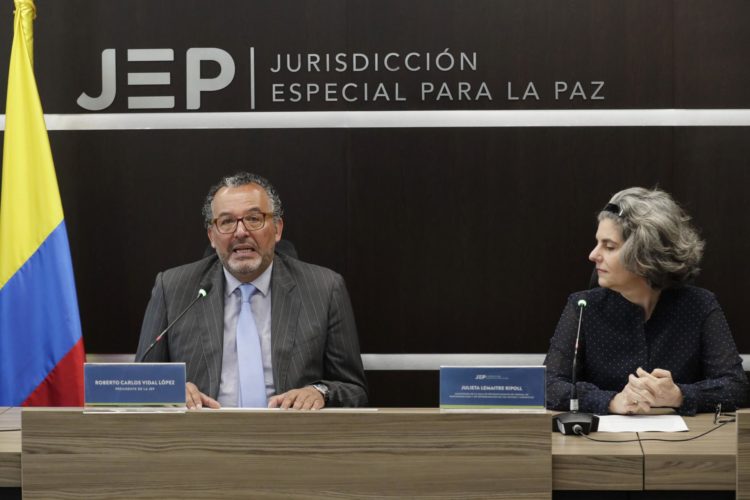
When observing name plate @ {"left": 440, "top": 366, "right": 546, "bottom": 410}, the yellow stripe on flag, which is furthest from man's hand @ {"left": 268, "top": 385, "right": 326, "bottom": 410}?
the yellow stripe on flag

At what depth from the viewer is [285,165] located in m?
3.81

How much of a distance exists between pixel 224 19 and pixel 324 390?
5.43 ft

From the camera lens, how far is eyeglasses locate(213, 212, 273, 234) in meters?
3.12

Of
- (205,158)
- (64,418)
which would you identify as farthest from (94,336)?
(64,418)

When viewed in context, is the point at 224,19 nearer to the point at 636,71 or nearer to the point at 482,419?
the point at 636,71

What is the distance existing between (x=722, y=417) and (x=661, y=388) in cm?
19

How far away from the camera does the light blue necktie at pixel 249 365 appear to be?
3.01 m

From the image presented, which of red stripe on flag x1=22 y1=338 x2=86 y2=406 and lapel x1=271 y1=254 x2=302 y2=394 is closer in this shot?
lapel x1=271 y1=254 x2=302 y2=394

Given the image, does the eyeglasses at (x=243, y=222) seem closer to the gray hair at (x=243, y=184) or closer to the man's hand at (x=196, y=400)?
the gray hair at (x=243, y=184)

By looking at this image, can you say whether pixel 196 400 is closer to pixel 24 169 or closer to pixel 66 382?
pixel 66 382

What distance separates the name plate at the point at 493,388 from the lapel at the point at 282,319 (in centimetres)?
100

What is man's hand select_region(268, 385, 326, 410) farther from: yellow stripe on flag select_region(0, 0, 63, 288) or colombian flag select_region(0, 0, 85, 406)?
yellow stripe on flag select_region(0, 0, 63, 288)

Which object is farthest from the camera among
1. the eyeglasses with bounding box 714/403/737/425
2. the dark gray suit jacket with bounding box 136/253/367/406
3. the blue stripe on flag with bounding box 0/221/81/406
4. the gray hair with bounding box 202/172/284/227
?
the blue stripe on flag with bounding box 0/221/81/406

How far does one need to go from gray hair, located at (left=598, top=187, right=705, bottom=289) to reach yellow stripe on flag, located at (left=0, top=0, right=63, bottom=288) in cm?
→ 203
